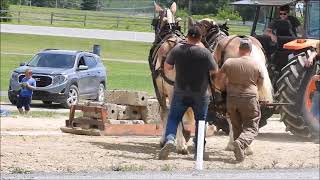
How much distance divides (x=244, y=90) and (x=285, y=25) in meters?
4.18

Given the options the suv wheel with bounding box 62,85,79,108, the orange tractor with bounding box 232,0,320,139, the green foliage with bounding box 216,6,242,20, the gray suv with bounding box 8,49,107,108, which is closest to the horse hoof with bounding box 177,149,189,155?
the orange tractor with bounding box 232,0,320,139

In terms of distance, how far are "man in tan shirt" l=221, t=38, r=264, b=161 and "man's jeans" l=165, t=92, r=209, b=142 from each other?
0.51 meters

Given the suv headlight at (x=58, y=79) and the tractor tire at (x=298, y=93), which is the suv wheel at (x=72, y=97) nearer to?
the suv headlight at (x=58, y=79)

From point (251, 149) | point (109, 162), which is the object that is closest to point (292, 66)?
point (251, 149)

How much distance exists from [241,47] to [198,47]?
74cm

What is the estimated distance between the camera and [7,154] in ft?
39.6

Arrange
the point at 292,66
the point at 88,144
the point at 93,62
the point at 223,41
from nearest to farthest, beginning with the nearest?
the point at 223,41 < the point at 88,144 < the point at 292,66 < the point at 93,62

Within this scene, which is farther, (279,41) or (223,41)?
(279,41)

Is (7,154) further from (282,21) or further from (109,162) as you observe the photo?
(282,21)

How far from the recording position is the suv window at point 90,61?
84.2 feet

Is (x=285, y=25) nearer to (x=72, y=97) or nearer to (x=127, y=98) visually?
(x=127, y=98)

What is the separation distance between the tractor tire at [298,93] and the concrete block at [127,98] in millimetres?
2906

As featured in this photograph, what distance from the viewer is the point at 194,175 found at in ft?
32.0

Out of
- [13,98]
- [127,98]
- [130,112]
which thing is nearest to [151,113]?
[130,112]
